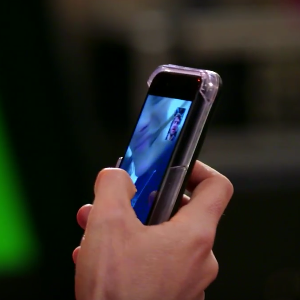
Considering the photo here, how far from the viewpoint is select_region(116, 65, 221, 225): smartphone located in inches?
23.0

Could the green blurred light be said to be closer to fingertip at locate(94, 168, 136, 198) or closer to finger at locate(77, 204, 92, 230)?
finger at locate(77, 204, 92, 230)

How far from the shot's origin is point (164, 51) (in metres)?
1.79

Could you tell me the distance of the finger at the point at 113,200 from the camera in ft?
1.74

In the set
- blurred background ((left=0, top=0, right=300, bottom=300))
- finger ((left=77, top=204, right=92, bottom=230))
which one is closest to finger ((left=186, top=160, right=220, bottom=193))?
finger ((left=77, top=204, right=92, bottom=230))

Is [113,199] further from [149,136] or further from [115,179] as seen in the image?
[149,136]

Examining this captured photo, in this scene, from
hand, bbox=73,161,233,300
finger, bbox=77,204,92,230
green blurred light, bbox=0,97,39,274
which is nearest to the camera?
hand, bbox=73,161,233,300

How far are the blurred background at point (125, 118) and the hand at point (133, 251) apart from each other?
40.2 inches

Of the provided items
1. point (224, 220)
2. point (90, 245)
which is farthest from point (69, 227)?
point (90, 245)

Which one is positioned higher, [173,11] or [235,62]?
[173,11]

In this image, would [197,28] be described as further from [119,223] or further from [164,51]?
[119,223]

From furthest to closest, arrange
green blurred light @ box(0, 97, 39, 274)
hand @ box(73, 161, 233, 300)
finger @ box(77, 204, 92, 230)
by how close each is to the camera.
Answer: green blurred light @ box(0, 97, 39, 274) → finger @ box(77, 204, 92, 230) → hand @ box(73, 161, 233, 300)

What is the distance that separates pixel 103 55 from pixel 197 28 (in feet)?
0.98

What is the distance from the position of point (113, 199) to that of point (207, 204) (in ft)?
0.32

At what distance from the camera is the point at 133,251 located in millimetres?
533
